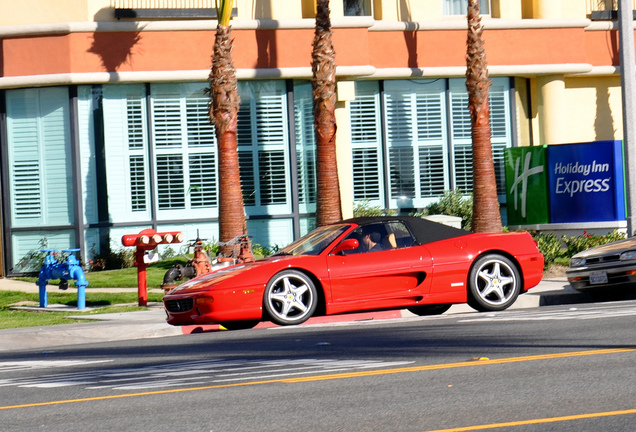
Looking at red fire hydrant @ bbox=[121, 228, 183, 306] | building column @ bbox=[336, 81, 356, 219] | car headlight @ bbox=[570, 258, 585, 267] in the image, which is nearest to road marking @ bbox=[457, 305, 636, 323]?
car headlight @ bbox=[570, 258, 585, 267]

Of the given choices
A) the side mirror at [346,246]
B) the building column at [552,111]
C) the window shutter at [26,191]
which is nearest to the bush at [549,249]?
the building column at [552,111]

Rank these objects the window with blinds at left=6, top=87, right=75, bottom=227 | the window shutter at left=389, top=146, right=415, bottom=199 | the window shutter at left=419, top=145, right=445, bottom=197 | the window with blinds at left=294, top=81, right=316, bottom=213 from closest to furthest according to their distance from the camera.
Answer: the window with blinds at left=6, top=87, right=75, bottom=227
the window with blinds at left=294, top=81, right=316, bottom=213
the window shutter at left=389, top=146, right=415, bottom=199
the window shutter at left=419, top=145, right=445, bottom=197

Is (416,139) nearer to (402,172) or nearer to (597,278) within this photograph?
(402,172)

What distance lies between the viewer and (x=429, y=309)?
14.4m

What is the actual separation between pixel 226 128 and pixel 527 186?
8080mm

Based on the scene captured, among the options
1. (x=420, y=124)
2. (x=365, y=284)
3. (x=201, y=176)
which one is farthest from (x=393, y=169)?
(x=365, y=284)

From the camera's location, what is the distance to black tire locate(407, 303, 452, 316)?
47.0 feet

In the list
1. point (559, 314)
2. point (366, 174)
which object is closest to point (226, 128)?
point (366, 174)

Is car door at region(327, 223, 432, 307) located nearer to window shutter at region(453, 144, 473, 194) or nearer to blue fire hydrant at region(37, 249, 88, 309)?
blue fire hydrant at region(37, 249, 88, 309)

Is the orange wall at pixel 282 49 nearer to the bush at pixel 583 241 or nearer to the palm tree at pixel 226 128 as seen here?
the palm tree at pixel 226 128

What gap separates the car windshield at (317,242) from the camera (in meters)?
13.1

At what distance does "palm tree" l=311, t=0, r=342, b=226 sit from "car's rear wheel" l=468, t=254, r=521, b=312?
8041mm

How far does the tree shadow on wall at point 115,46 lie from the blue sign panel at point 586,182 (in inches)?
375

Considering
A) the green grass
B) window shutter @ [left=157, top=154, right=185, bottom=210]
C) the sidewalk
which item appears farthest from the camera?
window shutter @ [left=157, top=154, right=185, bottom=210]
